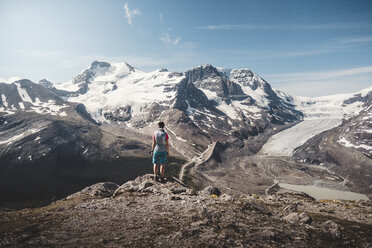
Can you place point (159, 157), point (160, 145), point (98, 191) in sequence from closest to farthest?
point (160, 145)
point (159, 157)
point (98, 191)

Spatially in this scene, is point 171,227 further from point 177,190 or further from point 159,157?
point 159,157

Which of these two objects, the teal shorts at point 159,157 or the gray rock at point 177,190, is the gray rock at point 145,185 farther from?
the teal shorts at point 159,157

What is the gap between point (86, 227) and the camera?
1488 cm

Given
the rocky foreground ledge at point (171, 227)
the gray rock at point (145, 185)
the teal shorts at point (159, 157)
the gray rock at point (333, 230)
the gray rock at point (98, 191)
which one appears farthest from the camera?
the gray rock at point (98, 191)

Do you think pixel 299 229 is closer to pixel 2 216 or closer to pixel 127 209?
pixel 127 209

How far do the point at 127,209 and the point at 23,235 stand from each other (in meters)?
6.72

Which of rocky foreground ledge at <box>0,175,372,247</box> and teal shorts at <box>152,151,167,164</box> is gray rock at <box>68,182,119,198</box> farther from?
teal shorts at <box>152,151,167,164</box>

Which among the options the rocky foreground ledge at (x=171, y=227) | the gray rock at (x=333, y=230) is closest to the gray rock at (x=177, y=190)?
the rocky foreground ledge at (x=171, y=227)

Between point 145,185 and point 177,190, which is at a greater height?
point 145,185

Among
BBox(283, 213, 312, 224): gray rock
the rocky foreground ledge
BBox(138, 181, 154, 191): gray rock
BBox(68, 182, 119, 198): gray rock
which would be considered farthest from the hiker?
BBox(283, 213, 312, 224): gray rock

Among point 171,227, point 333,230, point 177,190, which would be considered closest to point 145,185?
point 177,190

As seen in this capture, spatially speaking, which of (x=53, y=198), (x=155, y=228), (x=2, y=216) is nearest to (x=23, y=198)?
(x=53, y=198)

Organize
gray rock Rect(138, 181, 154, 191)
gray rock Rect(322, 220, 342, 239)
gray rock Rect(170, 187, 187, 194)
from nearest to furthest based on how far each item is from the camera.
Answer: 1. gray rock Rect(322, 220, 342, 239)
2. gray rock Rect(170, 187, 187, 194)
3. gray rock Rect(138, 181, 154, 191)

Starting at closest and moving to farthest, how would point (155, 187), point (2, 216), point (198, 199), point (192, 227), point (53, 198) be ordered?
point (192, 227) < point (2, 216) < point (198, 199) < point (155, 187) < point (53, 198)
